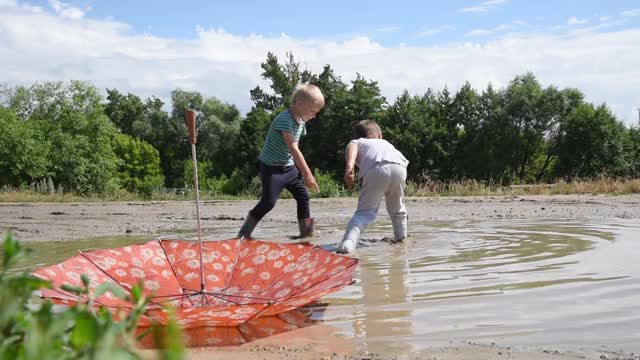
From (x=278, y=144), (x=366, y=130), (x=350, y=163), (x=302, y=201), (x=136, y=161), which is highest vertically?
(x=136, y=161)

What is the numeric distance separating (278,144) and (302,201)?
81 cm

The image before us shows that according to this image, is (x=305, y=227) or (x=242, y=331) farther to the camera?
(x=305, y=227)

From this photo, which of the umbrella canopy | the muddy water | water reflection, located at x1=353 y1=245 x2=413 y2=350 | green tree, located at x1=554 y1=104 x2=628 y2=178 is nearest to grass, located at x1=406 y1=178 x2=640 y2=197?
the muddy water

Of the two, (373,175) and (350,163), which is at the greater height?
(350,163)

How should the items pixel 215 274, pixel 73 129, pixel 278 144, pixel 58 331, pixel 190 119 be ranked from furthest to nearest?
pixel 73 129 → pixel 278 144 → pixel 215 274 → pixel 190 119 → pixel 58 331

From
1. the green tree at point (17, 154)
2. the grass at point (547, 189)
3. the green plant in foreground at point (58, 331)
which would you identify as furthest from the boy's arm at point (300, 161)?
the green tree at point (17, 154)

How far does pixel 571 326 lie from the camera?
12.8ft

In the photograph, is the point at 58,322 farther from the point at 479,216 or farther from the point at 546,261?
the point at 479,216

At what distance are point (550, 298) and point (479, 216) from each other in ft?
24.5

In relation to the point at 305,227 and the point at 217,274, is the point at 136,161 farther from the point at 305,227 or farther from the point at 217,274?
the point at 217,274

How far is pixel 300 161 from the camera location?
735 cm

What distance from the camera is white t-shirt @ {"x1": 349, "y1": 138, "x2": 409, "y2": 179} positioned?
24.5ft

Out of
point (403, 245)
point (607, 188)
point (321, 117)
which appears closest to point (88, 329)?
point (403, 245)

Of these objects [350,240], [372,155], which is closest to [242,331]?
[350,240]
